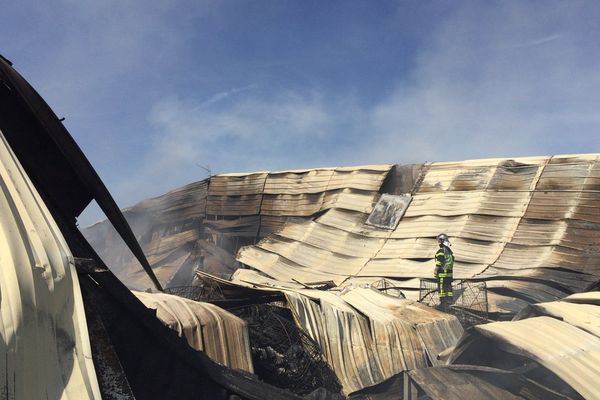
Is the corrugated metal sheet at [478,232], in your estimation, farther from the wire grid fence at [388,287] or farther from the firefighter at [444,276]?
the firefighter at [444,276]

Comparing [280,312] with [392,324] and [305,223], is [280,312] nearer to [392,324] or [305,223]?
[392,324]

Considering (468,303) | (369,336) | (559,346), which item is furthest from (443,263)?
(559,346)

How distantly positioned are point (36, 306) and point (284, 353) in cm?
489

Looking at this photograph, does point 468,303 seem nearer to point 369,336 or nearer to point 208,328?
point 369,336

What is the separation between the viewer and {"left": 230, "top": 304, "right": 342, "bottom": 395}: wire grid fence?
7094mm

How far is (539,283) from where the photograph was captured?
455 inches

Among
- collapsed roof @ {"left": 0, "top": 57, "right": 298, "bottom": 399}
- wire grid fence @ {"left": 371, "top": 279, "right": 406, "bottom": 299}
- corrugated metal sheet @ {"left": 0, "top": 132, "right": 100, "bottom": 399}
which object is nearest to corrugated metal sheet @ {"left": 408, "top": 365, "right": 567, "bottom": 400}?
collapsed roof @ {"left": 0, "top": 57, "right": 298, "bottom": 399}

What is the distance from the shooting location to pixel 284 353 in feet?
24.7

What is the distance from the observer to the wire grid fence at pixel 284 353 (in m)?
7.09

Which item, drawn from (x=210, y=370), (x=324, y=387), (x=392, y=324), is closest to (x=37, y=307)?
(x=210, y=370)

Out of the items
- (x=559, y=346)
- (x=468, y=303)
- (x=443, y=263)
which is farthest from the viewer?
(x=468, y=303)

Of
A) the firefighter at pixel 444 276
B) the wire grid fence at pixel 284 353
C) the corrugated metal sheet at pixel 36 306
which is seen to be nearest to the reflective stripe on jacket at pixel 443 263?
the firefighter at pixel 444 276

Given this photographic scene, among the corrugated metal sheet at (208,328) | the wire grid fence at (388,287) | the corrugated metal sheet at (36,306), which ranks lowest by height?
Result: the corrugated metal sheet at (36,306)

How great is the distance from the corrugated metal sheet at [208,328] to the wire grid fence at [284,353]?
368mm
